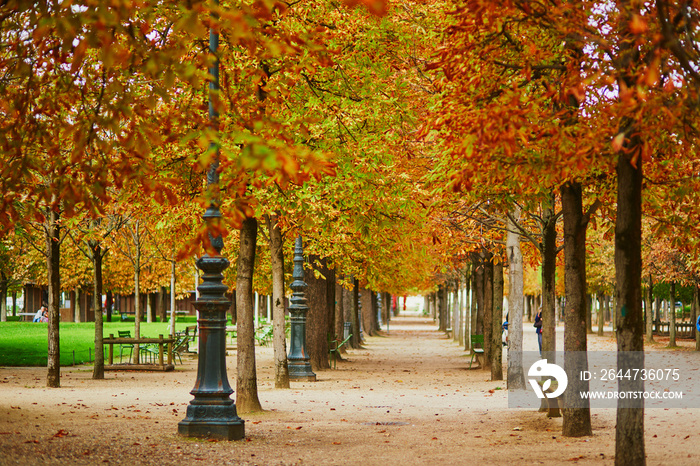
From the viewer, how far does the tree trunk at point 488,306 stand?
23.9 meters

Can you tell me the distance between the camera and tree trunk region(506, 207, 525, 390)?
17.0 metres

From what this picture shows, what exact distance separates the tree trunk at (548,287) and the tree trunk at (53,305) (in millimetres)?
10843

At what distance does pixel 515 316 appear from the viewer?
17.2 metres

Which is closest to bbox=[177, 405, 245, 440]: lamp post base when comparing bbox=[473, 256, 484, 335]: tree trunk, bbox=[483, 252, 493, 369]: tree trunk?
bbox=[483, 252, 493, 369]: tree trunk

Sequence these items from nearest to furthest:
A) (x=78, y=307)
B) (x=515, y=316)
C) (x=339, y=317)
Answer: (x=515, y=316) → (x=339, y=317) → (x=78, y=307)

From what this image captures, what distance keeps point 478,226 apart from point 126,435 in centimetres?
1194

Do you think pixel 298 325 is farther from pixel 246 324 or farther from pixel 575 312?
pixel 575 312

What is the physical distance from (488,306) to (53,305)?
12.4m

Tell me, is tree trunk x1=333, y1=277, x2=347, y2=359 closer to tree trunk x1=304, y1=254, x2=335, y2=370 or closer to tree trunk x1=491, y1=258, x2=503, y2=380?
tree trunk x1=304, y1=254, x2=335, y2=370

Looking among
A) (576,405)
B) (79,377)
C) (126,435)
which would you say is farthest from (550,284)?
(79,377)

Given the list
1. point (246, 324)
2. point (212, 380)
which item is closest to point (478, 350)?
point (246, 324)

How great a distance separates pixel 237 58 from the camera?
43.6ft

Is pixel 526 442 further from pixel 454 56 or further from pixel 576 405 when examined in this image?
pixel 454 56

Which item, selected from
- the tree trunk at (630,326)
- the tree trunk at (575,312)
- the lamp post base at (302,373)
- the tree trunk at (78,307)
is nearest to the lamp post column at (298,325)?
the lamp post base at (302,373)
